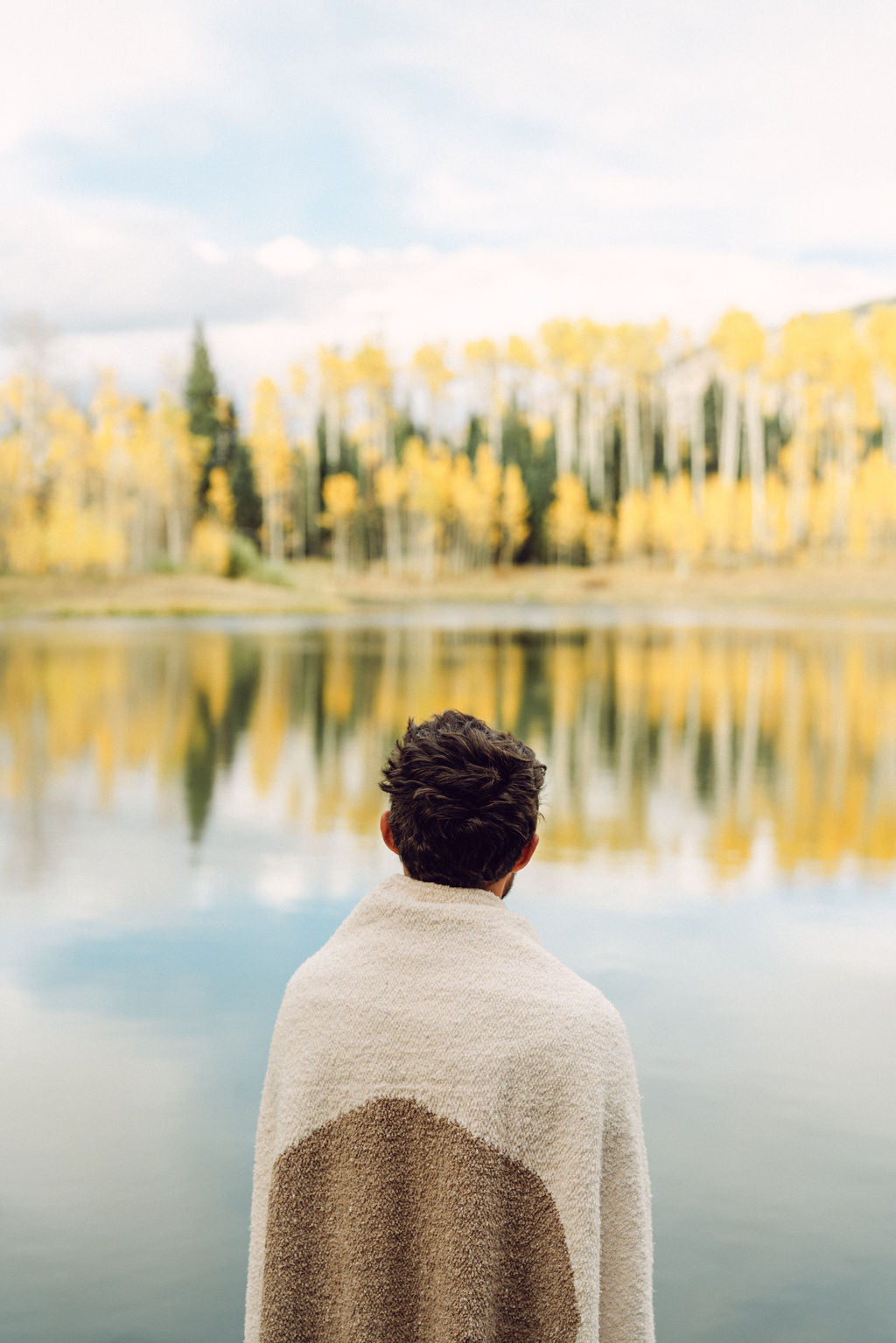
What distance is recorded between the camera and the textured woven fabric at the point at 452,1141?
1592mm

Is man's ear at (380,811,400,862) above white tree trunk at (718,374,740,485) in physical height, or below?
below

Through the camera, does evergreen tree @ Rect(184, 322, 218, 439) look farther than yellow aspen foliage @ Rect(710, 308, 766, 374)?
Yes

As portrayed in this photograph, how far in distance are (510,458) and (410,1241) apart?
3106 inches

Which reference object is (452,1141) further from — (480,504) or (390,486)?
(390,486)

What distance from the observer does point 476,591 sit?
217 ft

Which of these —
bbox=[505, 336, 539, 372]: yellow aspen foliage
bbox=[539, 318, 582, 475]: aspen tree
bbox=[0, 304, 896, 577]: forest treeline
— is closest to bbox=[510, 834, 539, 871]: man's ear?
bbox=[0, 304, 896, 577]: forest treeline

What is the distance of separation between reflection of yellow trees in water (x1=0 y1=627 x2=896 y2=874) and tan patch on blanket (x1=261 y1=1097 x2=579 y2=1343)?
6.36 m

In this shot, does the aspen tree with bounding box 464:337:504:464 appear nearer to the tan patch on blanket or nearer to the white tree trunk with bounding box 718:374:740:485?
the white tree trunk with bounding box 718:374:740:485

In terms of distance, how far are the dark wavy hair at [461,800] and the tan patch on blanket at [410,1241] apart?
1.00ft

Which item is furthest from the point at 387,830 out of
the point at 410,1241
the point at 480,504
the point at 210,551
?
the point at 480,504

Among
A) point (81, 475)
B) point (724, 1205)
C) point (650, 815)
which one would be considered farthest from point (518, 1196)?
point (81, 475)

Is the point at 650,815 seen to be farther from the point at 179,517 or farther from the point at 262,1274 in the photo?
the point at 179,517

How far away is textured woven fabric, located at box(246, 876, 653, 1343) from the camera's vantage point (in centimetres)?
159

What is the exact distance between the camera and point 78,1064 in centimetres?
455
